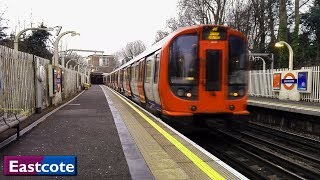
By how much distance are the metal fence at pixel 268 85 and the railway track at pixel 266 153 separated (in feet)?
22.7

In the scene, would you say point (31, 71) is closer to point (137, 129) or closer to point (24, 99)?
point (24, 99)

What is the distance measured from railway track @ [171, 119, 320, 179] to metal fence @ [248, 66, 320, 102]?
6.90 metres

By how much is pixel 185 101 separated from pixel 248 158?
7.44 ft

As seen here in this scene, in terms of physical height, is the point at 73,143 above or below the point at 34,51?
below

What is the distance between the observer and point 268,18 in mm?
40781

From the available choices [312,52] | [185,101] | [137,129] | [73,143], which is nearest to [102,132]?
[137,129]

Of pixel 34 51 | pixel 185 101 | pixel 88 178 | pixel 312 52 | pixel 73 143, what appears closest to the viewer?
pixel 88 178

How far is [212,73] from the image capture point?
11.3m

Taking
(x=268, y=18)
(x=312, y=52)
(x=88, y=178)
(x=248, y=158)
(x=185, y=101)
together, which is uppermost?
(x=268, y=18)

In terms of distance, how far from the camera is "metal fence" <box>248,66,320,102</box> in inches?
814

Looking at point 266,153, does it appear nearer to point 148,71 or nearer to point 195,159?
point 195,159

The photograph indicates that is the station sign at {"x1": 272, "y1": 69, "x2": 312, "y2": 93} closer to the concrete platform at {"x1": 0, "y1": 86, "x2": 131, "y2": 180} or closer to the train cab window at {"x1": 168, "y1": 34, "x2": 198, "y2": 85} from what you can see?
the train cab window at {"x1": 168, "y1": 34, "x2": 198, "y2": 85}

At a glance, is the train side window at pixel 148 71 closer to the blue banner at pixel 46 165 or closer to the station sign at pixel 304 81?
the blue banner at pixel 46 165

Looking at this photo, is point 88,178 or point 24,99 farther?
point 24,99
